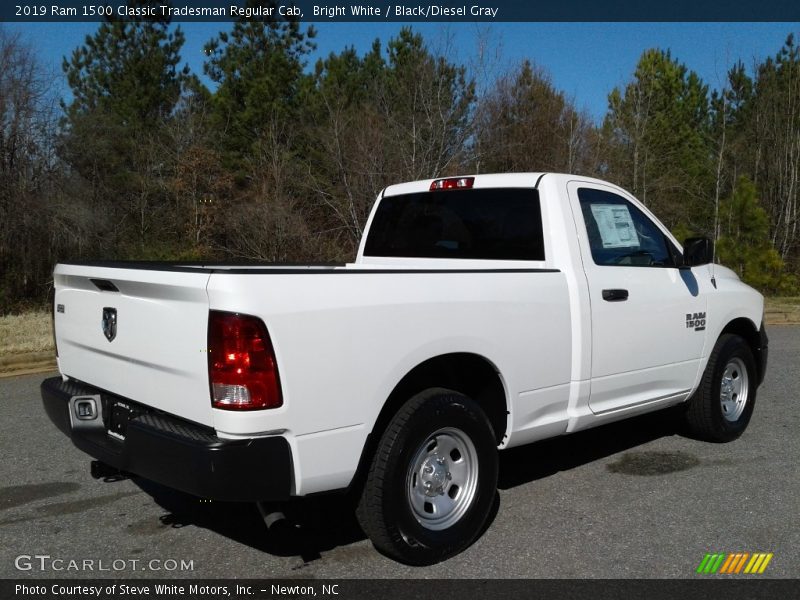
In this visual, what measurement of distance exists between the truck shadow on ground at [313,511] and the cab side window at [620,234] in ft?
4.83

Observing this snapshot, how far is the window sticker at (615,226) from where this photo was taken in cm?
490

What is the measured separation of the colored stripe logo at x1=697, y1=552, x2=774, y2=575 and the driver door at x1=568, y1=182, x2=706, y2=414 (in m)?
1.09

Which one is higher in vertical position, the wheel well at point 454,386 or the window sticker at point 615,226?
the window sticker at point 615,226

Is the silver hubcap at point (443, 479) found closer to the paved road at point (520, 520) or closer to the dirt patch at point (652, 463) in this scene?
the paved road at point (520, 520)

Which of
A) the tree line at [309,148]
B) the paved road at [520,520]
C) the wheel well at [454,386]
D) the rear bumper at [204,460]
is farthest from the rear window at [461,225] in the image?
the tree line at [309,148]

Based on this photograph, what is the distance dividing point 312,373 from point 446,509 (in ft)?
3.74

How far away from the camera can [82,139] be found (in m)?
22.0

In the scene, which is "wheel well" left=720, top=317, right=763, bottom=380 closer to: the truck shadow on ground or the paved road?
the paved road

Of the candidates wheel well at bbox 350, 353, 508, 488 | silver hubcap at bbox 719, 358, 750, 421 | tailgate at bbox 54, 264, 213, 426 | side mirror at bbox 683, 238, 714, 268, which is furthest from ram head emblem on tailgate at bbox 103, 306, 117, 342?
silver hubcap at bbox 719, 358, 750, 421

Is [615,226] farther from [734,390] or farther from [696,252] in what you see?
[734,390]

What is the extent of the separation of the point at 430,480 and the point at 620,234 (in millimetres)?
2221

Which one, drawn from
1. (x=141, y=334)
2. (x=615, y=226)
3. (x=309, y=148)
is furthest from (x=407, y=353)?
(x=309, y=148)

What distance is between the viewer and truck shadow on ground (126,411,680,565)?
13.2ft
